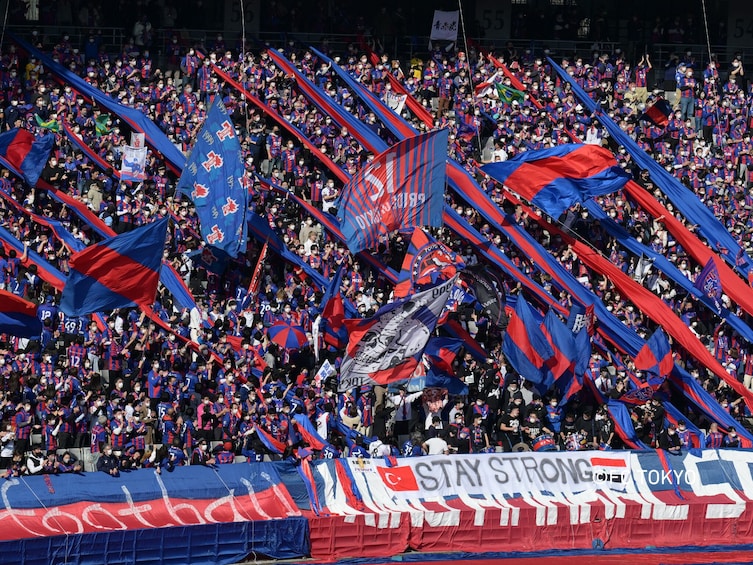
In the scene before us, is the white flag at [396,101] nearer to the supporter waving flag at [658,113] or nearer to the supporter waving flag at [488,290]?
the supporter waving flag at [658,113]

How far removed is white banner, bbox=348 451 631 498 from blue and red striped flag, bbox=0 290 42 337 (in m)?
5.70

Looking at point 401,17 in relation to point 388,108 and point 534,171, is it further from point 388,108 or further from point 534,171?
point 534,171

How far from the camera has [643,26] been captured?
4353 centimetres

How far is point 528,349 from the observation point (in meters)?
31.4

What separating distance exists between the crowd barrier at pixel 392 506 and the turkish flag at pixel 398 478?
0.07 ft

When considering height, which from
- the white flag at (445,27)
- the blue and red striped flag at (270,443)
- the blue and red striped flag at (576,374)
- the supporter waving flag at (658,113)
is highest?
the white flag at (445,27)

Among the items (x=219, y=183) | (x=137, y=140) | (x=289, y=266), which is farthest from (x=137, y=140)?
(x=289, y=266)

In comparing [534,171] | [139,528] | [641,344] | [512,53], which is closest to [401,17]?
[512,53]

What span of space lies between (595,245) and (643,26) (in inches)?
377

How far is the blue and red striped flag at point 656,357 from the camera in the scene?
31922 millimetres

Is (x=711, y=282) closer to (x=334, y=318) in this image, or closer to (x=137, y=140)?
(x=334, y=318)

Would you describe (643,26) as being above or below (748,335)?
above

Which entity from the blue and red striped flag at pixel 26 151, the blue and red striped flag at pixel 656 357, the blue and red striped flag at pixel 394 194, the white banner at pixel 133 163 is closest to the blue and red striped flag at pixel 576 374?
the blue and red striped flag at pixel 656 357

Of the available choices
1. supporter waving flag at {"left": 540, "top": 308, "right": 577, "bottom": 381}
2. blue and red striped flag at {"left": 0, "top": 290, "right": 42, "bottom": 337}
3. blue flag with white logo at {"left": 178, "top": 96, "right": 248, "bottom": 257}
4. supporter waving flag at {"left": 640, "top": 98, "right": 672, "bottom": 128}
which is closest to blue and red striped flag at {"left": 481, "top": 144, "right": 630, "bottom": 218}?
supporter waving flag at {"left": 540, "top": 308, "right": 577, "bottom": 381}
